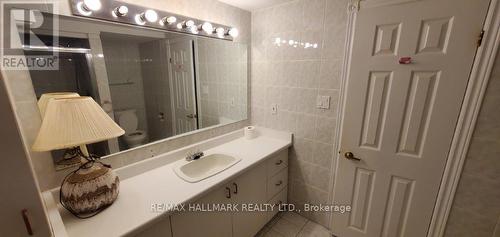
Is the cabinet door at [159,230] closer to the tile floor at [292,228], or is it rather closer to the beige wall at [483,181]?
the tile floor at [292,228]

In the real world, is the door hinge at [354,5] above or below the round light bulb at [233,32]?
above

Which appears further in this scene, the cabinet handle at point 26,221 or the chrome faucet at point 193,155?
the chrome faucet at point 193,155

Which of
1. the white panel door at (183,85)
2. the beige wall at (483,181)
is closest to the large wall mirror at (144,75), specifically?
the white panel door at (183,85)

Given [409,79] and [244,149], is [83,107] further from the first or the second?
[409,79]

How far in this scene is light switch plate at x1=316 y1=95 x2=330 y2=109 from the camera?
1682 millimetres

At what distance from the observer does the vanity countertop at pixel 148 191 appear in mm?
904

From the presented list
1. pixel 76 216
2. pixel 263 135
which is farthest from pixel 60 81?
pixel 263 135

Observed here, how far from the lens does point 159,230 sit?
1025mm

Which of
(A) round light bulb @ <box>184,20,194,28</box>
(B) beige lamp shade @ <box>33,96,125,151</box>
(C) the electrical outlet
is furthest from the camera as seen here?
(C) the electrical outlet

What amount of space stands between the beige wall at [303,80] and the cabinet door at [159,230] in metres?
1.33

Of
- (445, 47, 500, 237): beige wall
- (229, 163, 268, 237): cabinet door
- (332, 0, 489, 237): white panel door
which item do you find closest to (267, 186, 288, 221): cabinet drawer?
(229, 163, 268, 237): cabinet door

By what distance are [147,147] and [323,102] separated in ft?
4.80

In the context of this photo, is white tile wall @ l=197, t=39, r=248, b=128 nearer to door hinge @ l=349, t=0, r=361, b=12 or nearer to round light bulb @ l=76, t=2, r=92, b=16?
round light bulb @ l=76, t=2, r=92, b=16

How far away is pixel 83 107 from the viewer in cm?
89
